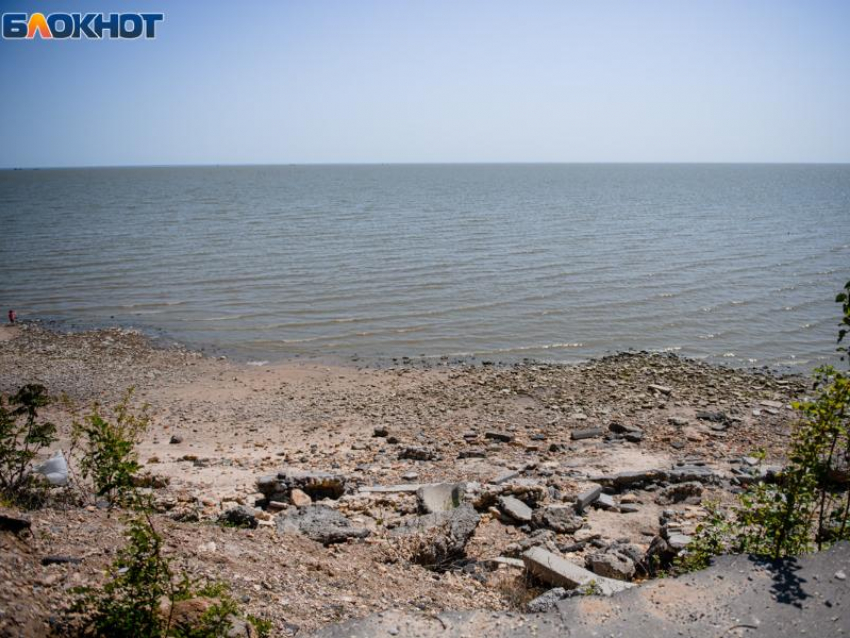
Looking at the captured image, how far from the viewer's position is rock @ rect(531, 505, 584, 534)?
307 inches

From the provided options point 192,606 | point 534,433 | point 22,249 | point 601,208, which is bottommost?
point 534,433

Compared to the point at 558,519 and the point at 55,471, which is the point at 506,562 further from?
the point at 55,471

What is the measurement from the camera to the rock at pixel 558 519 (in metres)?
7.81

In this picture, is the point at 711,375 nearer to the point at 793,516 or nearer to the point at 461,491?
the point at 461,491

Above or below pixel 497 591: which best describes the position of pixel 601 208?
above

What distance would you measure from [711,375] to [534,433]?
7021 mm

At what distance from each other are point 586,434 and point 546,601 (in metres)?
Answer: 7.01

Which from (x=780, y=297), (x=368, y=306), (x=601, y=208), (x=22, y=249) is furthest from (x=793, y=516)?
(x=601, y=208)

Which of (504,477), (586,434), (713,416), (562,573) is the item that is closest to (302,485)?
(504,477)

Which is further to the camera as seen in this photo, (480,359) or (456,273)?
(456,273)

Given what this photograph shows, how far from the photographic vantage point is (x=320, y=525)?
746 centimetres

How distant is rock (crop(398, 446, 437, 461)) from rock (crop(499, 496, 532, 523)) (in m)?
2.52

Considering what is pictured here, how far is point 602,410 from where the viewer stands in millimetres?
13578

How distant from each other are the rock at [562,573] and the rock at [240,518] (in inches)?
132
